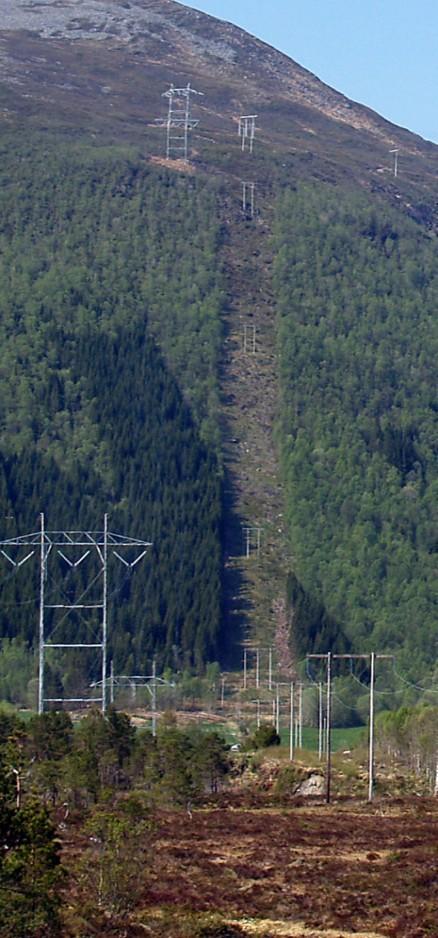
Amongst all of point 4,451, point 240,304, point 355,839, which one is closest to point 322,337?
point 240,304

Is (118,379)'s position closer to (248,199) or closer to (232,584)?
(232,584)

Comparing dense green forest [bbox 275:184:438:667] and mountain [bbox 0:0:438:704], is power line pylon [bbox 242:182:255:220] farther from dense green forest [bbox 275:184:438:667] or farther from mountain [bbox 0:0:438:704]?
dense green forest [bbox 275:184:438:667]

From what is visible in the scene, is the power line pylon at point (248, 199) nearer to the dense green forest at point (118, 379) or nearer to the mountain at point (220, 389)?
the mountain at point (220, 389)

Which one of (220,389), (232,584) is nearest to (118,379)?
(220,389)

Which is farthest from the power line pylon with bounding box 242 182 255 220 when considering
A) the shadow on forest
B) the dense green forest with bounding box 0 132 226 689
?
the shadow on forest

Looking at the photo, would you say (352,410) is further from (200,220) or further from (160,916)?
(160,916)

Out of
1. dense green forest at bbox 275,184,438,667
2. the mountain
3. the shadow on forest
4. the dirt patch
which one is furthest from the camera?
the mountain
